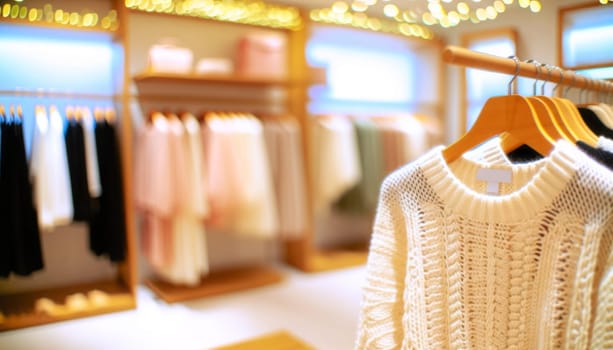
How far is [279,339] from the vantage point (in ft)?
7.13

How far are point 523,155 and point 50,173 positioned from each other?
2.11m

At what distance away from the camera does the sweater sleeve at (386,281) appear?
1.08m

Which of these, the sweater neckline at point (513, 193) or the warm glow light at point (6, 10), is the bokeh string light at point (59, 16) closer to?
the warm glow light at point (6, 10)

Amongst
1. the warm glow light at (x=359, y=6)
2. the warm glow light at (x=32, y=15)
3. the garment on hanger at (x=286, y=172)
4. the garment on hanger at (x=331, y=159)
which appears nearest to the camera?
the warm glow light at (x=359, y=6)

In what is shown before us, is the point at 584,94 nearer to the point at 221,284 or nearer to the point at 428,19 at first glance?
the point at 428,19

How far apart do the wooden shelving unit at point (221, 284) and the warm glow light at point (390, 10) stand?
1843 mm

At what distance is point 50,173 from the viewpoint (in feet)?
7.70

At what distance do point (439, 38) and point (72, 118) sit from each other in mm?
1898

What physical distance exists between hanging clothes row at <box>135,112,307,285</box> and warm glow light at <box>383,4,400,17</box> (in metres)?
1.45

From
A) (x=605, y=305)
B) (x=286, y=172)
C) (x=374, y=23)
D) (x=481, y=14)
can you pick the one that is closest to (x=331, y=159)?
(x=286, y=172)

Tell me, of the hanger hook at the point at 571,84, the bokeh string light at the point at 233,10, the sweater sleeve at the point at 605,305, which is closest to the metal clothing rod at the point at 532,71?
the hanger hook at the point at 571,84

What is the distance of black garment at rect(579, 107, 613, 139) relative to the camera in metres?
1.08

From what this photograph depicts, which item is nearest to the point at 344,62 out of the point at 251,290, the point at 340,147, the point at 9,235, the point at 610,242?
the point at 340,147

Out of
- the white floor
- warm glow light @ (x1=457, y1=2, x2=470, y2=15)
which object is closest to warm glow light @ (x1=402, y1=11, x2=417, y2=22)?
warm glow light @ (x1=457, y1=2, x2=470, y2=15)
